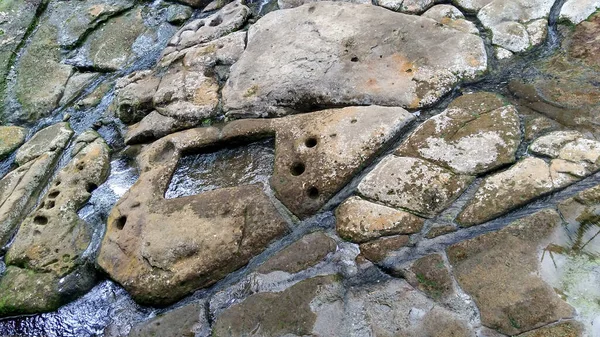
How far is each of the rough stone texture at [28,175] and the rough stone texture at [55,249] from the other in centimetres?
20

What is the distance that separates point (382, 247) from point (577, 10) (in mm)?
2159

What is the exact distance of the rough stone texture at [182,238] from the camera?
2652 mm

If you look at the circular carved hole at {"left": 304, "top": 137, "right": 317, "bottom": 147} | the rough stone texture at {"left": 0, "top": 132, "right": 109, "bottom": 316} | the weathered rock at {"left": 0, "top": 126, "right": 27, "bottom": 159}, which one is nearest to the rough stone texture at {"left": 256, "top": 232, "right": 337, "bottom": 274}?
the circular carved hole at {"left": 304, "top": 137, "right": 317, "bottom": 147}

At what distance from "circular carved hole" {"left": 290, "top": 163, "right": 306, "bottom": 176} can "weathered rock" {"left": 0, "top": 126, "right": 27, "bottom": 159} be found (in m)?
2.61

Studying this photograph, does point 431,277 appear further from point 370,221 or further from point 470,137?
point 470,137

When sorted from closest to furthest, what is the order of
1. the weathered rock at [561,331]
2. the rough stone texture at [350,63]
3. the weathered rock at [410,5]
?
the weathered rock at [561,331]
the rough stone texture at [350,63]
the weathered rock at [410,5]

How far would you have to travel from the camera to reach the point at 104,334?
2666mm

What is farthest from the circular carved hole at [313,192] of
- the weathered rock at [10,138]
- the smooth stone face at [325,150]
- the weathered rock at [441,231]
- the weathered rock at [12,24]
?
the weathered rock at [12,24]

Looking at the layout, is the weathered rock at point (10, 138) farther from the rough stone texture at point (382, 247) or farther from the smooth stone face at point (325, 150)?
the rough stone texture at point (382, 247)

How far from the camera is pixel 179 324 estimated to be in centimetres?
251

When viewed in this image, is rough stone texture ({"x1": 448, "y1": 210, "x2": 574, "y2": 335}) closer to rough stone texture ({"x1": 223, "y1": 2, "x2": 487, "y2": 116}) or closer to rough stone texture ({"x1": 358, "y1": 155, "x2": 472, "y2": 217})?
rough stone texture ({"x1": 358, "y1": 155, "x2": 472, "y2": 217})

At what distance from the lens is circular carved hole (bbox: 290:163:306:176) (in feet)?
9.50

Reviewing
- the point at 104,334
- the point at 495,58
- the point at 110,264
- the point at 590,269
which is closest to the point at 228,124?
the point at 110,264

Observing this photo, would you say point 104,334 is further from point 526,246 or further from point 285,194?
point 526,246
